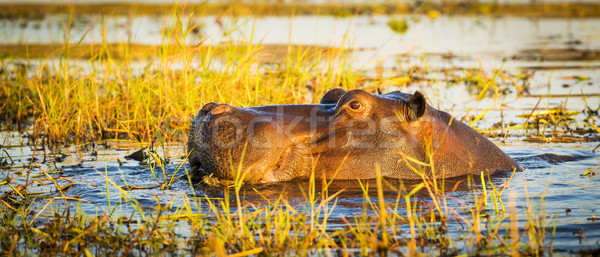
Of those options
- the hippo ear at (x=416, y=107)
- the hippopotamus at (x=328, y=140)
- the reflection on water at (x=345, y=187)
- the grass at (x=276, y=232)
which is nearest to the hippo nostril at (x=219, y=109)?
the hippopotamus at (x=328, y=140)

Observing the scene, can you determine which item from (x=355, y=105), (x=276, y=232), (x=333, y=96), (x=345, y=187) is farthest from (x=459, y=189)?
(x=276, y=232)

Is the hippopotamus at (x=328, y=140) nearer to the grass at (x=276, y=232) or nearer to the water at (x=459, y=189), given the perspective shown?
the water at (x=459, y=189)

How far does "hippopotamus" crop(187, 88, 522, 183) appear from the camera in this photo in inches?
158

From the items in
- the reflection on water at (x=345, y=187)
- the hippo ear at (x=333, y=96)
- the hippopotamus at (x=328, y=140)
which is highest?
the hippo ear at (x=333, y=96)

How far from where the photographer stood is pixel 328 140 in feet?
14.1

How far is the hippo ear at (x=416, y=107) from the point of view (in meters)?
4.27

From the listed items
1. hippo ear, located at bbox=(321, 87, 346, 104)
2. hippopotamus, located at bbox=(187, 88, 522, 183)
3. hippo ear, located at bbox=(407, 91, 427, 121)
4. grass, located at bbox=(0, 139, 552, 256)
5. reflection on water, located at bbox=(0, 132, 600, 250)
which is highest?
hippo ear, located at bbox=(321, 87, 346, 104)

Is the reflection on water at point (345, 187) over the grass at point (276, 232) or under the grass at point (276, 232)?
over

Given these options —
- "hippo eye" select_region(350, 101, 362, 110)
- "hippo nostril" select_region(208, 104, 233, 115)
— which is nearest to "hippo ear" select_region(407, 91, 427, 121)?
"hippo eye" select_region(350, 101, 362, 110)

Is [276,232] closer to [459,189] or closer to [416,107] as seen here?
[416,107]

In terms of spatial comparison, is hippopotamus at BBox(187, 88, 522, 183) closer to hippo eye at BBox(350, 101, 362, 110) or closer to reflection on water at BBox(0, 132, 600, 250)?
hippo eye at BBox(350, 101, 362, 110)

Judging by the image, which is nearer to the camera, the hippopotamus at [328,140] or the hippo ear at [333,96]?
the hippopotamus at [328,140]

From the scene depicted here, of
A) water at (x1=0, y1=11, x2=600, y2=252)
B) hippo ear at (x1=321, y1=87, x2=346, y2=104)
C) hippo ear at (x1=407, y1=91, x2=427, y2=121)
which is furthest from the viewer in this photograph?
hippo ear at (x1=321, y1=87, x2=346, y2=104)

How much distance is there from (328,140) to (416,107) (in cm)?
62
